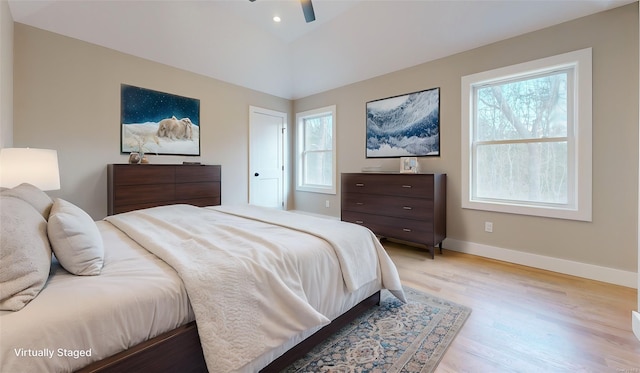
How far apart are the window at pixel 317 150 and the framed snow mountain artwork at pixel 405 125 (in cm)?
83

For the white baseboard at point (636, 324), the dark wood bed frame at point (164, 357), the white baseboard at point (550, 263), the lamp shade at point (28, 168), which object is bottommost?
the white baseboard at point (636, 324)

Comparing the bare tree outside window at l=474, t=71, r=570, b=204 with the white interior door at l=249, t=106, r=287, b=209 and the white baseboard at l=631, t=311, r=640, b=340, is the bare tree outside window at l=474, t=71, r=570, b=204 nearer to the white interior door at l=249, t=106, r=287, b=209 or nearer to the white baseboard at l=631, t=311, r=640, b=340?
the white baseboard at l=631, t=311, r=640, b=340

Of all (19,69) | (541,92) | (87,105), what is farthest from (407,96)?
A: (19,69)

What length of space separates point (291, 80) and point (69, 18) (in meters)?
3.03

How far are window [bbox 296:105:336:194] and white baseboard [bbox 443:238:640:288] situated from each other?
7.42ft

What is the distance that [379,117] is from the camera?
13.3 feet

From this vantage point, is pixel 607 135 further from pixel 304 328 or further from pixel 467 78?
pixel 304 328

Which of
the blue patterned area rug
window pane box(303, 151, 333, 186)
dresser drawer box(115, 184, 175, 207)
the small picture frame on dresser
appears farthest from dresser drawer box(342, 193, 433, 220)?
dresser drawer box(115, 184, 175, 207)

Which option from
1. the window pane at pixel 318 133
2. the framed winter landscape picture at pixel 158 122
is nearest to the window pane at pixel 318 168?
the window pane at pixel 318 133

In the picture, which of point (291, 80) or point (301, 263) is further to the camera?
point (291, 80)

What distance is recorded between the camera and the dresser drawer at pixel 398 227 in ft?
10.2

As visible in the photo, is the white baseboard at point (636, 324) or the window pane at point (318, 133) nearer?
the white baseboard at point (636, 324)

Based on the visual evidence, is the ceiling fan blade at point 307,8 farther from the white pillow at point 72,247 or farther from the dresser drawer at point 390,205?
the white pillow at point 72,247

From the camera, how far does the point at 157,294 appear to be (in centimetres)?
98
